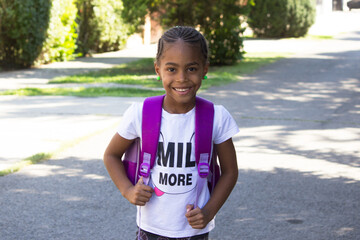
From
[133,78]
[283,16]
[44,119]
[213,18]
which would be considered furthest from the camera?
[283,16]

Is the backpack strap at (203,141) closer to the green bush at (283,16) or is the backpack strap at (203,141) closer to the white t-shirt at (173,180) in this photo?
the white t-shirt at (173,180)

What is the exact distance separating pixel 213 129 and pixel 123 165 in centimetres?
43

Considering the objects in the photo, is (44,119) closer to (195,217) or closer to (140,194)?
(140,194)

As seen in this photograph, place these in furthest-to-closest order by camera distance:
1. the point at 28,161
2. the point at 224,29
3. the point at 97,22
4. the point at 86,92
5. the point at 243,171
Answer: the point at 97,22
the point at 224,29
the point at 86,92
the point at 28,161
the point at 243,171

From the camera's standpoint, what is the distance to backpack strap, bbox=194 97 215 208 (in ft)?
7.51

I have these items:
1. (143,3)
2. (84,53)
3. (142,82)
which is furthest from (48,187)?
(84,53)

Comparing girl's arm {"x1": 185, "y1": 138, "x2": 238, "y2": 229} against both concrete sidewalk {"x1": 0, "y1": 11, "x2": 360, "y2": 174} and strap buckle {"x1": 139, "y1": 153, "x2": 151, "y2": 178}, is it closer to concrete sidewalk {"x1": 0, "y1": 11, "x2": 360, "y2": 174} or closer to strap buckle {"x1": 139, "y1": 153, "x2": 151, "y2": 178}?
strap buckle {"x1": 139, "y1": 153, "x2": 151, "y2": 178}

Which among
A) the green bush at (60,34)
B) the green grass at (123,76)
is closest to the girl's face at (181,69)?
the green grass at (123,76)

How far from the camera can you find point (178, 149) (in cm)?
231

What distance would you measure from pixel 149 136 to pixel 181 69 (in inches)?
12.1

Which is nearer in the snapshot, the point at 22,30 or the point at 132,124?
the point at 132,124

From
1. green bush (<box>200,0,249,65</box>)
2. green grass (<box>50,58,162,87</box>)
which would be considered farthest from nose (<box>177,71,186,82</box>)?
green bush (<box>200,0,249,65</box>)

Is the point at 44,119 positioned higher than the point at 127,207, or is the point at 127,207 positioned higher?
the point at 44,119

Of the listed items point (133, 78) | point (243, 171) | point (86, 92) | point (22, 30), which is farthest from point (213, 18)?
point (243, 171)
